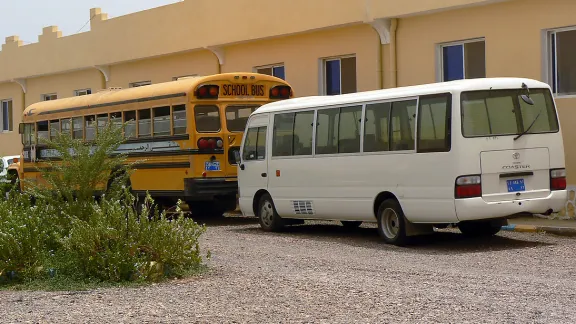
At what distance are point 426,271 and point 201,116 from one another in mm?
8534

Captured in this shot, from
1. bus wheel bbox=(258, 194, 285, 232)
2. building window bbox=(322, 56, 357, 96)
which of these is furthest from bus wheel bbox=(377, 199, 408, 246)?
building window bbox=(322, 56, 357, 96)

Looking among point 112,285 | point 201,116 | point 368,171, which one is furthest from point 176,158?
point 112,285

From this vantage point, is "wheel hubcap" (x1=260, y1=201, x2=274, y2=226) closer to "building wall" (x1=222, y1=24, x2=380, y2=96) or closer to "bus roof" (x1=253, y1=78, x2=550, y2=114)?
"bus roof" (x1=253, y1=78, x2=550, y2=114)

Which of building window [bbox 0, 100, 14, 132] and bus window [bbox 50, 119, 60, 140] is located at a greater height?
building window [bbox 0, 100, 14, 132]

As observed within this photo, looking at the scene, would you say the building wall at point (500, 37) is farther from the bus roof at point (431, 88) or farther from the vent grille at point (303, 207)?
the vent grille at point (303, 207)

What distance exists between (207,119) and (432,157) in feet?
21.0

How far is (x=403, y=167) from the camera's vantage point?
→ 47.1 feet

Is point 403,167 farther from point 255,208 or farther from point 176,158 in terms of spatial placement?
point 176,158

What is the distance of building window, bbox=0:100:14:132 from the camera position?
37656mm

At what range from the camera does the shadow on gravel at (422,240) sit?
46.4 ft

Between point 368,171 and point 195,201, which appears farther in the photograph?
point 195,201

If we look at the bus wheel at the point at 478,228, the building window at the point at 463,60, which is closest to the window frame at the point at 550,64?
the building window at the point at 463,60

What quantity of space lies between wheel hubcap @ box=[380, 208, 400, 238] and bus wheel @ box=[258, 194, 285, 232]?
2.69 m

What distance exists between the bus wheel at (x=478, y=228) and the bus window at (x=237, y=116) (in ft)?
18.4
